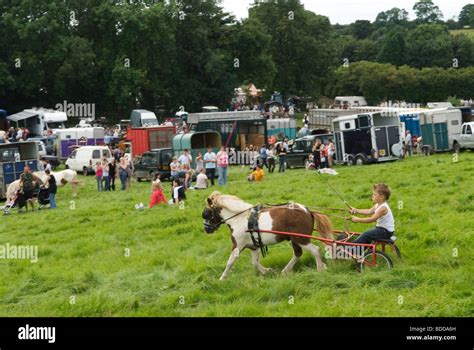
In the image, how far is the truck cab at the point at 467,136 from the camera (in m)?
40.3

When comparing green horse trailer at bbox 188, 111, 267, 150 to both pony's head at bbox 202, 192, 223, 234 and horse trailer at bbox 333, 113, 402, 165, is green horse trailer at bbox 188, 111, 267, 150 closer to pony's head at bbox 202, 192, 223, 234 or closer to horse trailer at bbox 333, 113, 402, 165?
horse trailer at bbox 333, 113, 402, 165

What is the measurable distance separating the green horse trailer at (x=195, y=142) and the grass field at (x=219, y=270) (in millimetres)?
15202

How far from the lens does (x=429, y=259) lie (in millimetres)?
15391

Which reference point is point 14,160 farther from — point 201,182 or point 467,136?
point 467,136

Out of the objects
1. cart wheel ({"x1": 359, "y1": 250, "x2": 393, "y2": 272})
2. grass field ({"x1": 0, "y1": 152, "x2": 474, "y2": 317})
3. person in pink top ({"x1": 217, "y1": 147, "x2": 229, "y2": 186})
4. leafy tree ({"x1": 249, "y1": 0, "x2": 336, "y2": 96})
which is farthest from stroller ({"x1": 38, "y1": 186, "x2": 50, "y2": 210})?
leafy tree ({"x1": 249, "y1": 0, "x2": 336, "y2": 96})

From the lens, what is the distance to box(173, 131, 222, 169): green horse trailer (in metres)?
41.4

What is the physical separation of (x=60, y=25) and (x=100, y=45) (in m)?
5.56

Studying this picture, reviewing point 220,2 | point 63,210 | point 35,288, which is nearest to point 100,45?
point 220,2

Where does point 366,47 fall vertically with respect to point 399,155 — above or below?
above

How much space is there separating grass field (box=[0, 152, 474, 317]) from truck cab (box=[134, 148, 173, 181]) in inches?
538

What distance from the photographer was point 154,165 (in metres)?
40.3
